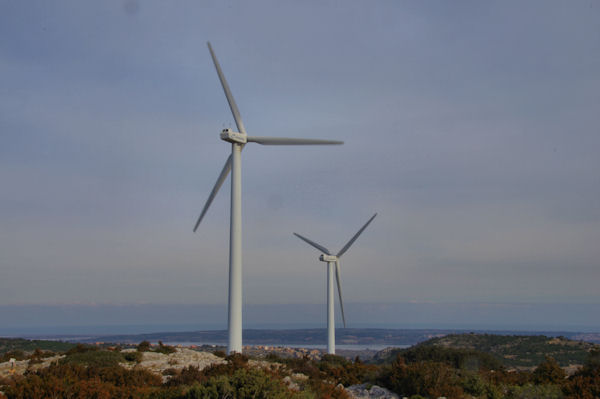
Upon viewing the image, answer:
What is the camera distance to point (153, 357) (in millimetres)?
27281

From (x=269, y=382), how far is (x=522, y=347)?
199 ft

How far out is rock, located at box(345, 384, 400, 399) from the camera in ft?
60.7

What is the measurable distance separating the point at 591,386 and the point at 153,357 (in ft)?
67.6

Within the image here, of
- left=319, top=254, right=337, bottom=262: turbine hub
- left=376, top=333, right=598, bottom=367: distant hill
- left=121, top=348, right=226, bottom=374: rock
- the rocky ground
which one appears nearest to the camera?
the rocky ground

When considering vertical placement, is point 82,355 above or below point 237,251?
below

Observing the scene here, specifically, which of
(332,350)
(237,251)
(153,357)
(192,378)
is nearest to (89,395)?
(192,378)

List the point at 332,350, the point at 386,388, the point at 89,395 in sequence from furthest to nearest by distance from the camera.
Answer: the point at 332,350 < the point at 386,388 < the point at 89,395

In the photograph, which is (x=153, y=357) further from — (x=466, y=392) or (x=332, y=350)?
(x=332, y=350)

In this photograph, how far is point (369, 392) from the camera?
1925 centimetres

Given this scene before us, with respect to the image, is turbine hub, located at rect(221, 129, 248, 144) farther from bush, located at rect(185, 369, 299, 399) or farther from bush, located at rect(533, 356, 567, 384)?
bush, located at rect(533, 356, 567, 384)

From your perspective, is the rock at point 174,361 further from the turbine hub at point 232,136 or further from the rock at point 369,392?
the turbine hub at point 232,136

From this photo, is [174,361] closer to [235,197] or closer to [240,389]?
[235,197]

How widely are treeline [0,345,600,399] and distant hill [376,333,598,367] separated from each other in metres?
26.0

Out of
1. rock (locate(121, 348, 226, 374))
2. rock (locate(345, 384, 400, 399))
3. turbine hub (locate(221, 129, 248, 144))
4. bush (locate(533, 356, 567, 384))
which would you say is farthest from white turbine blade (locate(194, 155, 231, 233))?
bush (locate(533, 356, 567, 384))
